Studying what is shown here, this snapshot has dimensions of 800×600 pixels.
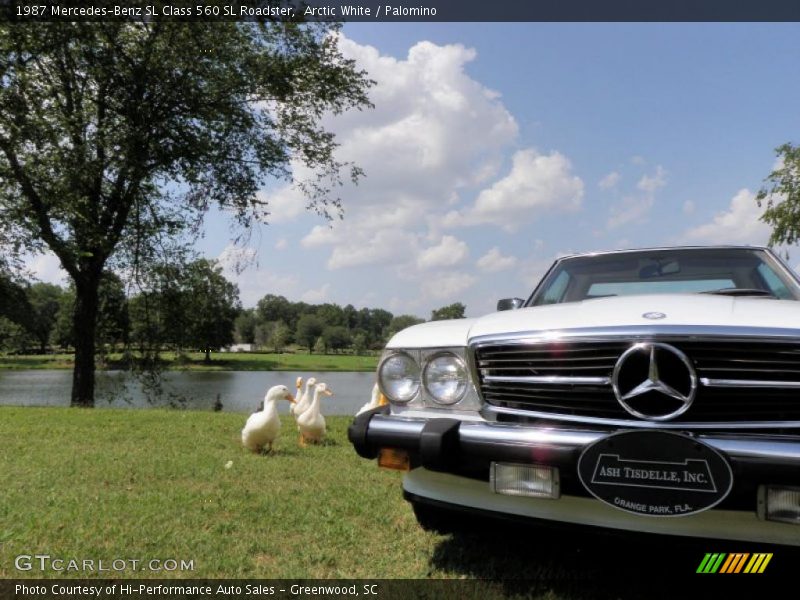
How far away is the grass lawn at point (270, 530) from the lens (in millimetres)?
2738

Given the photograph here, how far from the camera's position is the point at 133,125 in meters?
13.5

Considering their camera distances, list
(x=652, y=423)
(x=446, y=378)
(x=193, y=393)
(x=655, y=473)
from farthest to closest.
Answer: (x=193, y=393), (x=446, y=378), (x=652, y=423), (x=655, y=473)

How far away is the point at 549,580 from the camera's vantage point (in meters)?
2.67

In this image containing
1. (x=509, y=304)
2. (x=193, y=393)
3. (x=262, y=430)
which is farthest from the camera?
(x=193, y=393)

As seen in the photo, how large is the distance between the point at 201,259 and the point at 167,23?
553cm

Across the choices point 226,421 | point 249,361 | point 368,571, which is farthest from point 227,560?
point 249,361

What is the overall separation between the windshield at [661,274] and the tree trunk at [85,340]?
13.4m

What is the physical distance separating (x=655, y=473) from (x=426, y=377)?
105 cm

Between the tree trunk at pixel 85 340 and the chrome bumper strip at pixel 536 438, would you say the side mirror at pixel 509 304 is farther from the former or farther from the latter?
the tree trunk at pixel 85 340

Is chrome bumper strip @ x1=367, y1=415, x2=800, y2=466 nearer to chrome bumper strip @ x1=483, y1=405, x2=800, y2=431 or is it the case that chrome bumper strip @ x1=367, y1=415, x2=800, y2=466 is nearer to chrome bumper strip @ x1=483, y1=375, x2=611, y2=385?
chrome bumper strip @ x1=483, y1=405, x2=800, y2=431

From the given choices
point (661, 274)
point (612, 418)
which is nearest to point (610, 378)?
point (612, 418)

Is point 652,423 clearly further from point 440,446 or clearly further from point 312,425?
point 312,425

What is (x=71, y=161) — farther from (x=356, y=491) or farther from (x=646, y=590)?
(x=646, y=590)

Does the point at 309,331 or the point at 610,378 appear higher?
the point at 309,331
